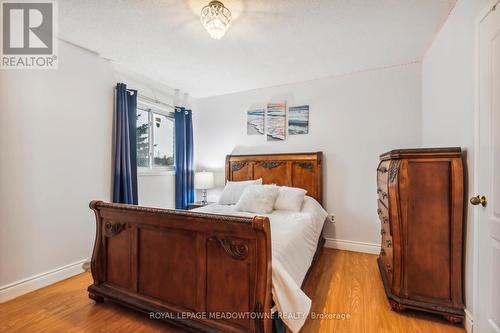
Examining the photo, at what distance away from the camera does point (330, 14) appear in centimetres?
196

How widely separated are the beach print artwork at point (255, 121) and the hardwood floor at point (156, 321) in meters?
2.33

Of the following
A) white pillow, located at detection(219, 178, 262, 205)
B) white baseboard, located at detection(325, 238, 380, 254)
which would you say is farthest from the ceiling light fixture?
white baseboard, located at detection(325, 238, 380, 254)

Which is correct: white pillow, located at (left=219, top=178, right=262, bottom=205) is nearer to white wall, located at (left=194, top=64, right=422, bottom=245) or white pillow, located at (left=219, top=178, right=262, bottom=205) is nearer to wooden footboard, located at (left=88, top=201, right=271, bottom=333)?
white wall, located at (left=194, top=64, right=422, bottom=245)

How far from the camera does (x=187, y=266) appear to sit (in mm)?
1580

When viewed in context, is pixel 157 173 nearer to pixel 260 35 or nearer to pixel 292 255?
pixel 260 35

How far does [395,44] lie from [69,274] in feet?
13.9

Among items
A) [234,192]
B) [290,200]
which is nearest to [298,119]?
[290,200]

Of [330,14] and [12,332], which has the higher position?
[330,14]

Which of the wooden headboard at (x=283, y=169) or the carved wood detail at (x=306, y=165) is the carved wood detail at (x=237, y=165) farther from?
the carved wood detail at (x=306, y=165)

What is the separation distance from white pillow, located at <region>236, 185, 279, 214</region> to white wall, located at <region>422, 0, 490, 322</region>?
173cm

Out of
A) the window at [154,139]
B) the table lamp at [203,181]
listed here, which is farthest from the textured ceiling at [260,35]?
the table lamp at [203,181]

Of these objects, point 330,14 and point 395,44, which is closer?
point 330,14

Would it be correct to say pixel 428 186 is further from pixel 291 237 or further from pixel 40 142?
pixel 40 142

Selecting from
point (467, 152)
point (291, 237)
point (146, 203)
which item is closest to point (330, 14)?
point (467, 152)
